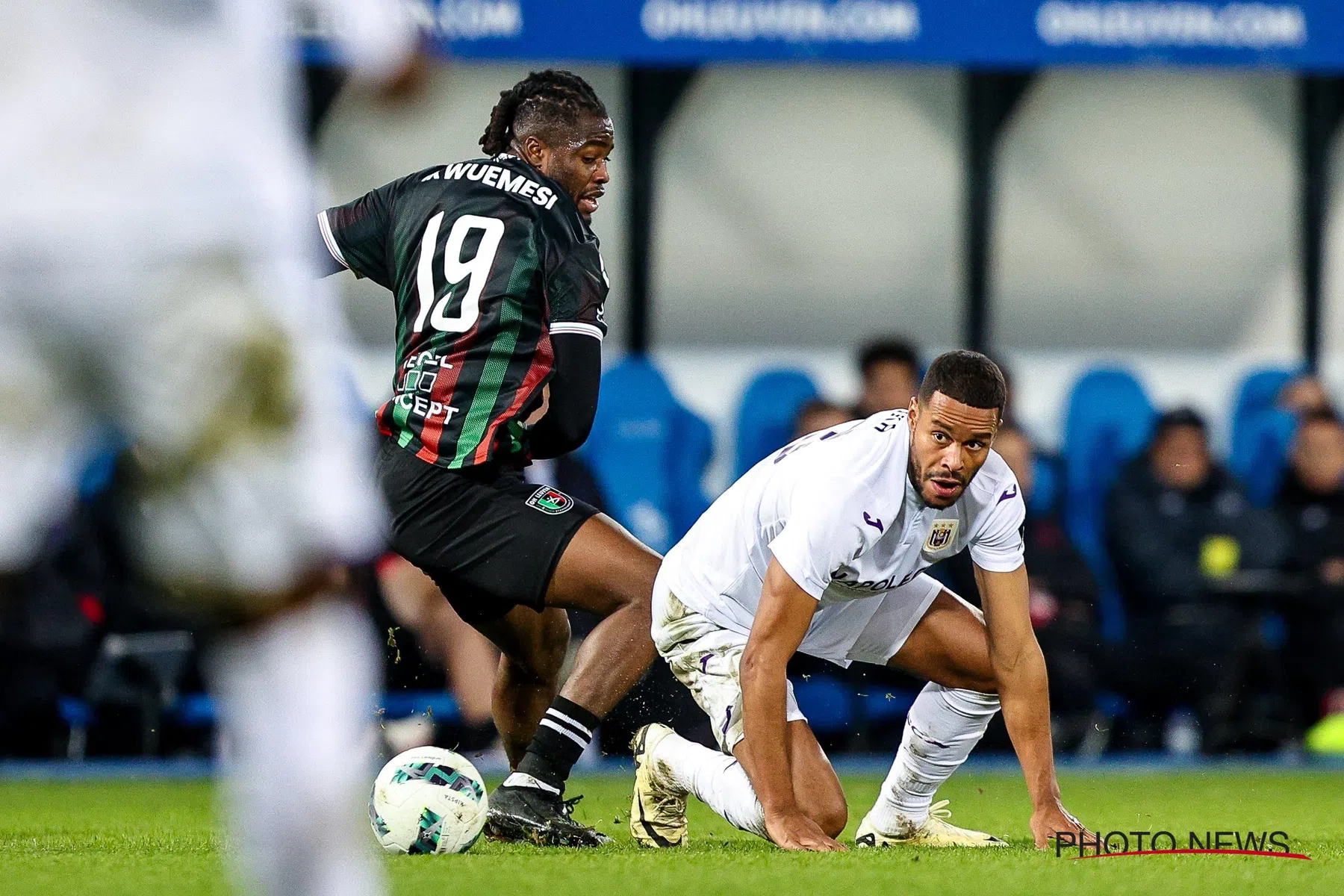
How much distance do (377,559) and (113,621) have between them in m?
1.39

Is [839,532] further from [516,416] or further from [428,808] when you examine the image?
[428,808]

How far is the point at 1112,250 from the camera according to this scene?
12.2 m

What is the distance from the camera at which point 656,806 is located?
5773 mm

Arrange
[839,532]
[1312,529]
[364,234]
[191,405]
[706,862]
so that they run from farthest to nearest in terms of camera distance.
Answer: [1312,529] < [364,234] < [839,532] < [706,862] < [191,405]

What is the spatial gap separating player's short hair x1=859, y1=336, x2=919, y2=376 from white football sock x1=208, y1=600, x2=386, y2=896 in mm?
7642

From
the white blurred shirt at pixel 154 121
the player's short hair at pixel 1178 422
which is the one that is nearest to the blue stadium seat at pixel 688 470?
the player's short hair at pixel 1178 422

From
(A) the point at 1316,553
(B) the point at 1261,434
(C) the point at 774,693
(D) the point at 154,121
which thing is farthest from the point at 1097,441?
(D) the point at 154,121

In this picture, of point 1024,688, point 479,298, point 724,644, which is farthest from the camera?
point 479,298

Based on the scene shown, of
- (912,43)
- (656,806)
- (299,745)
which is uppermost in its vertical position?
(912,43)

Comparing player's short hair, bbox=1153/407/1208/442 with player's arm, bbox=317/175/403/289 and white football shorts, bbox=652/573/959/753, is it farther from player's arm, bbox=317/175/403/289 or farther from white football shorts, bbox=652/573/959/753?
player's arm, bbox=317/175/403/289

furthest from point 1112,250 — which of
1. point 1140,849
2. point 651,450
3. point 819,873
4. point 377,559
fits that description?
point 819,873

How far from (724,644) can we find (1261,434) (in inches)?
259

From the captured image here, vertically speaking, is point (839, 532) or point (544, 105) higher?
point (544, 105)

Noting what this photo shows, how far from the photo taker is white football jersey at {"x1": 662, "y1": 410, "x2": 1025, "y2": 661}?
5277mm
